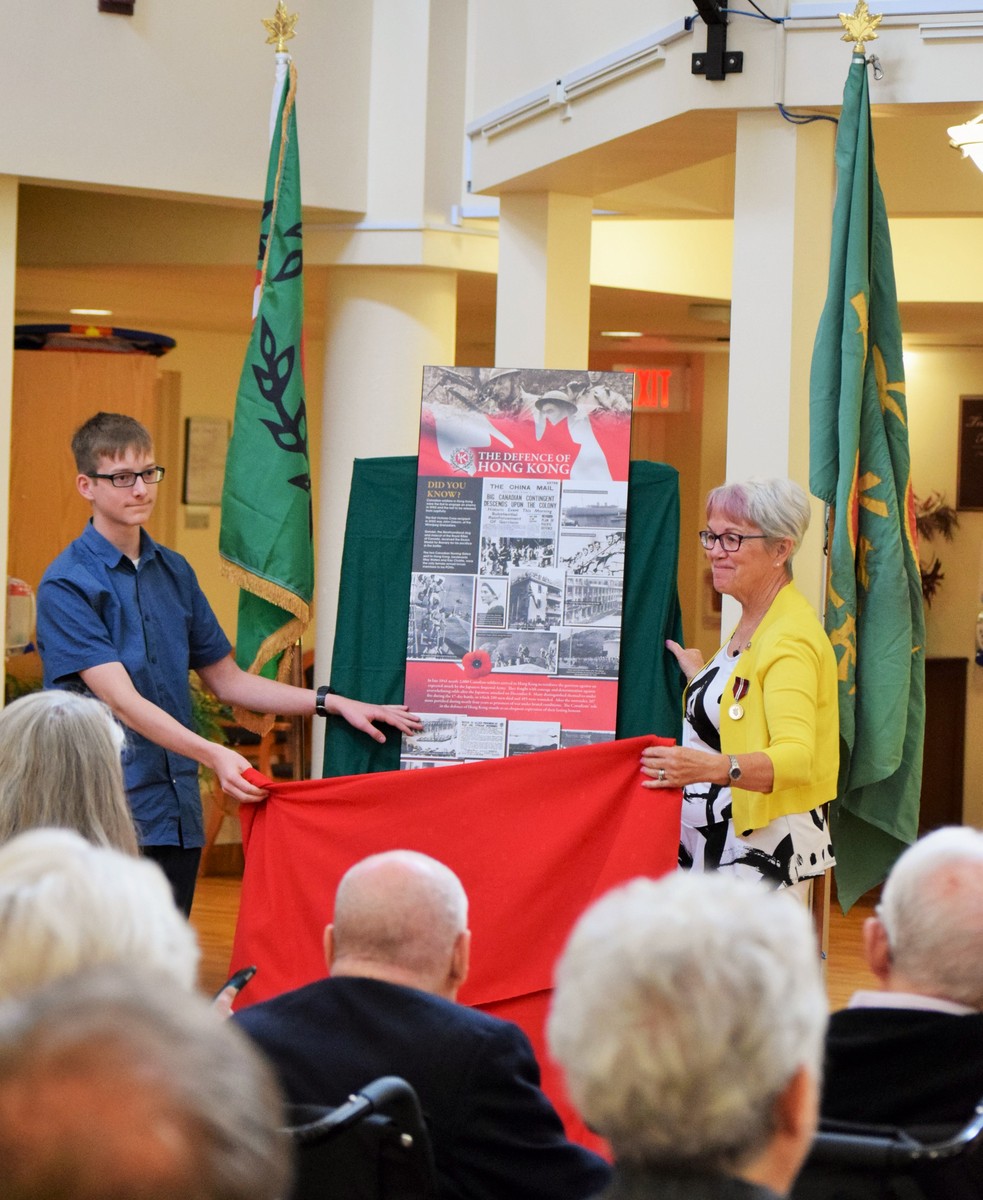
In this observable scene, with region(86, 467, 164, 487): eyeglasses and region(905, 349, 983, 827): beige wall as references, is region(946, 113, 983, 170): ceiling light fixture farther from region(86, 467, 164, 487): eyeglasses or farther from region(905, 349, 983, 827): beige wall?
region(905, 349, 983, 827): beige wall

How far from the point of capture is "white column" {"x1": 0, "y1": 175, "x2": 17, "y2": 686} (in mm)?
5629

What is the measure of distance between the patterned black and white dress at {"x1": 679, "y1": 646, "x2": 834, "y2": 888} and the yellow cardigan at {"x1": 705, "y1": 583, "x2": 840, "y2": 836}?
5 cm

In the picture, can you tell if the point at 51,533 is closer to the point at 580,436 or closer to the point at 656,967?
the point at 580,436

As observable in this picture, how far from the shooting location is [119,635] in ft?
11.7

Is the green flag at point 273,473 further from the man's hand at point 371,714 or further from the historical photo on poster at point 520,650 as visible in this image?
the historical photo on poster at point 520,650

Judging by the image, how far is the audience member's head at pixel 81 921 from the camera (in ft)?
4.69

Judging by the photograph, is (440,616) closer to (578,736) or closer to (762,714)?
(578,736)

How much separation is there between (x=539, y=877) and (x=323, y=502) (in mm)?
3566

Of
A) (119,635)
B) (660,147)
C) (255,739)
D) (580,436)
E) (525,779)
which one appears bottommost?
(255,739)

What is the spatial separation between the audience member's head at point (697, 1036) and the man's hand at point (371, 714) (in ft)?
8.34

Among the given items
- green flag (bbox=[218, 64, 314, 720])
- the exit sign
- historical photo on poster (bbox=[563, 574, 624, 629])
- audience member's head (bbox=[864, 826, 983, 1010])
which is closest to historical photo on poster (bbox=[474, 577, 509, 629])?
historical photo on poster (bbox=[563, 574, 624, 629])

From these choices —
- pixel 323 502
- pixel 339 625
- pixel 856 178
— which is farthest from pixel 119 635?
pixel 323 502

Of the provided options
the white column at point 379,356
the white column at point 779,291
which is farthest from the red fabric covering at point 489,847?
the white column at point 379,356

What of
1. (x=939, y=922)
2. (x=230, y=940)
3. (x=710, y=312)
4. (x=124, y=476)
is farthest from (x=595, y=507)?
(x=710, y=312)
